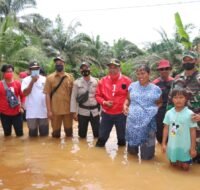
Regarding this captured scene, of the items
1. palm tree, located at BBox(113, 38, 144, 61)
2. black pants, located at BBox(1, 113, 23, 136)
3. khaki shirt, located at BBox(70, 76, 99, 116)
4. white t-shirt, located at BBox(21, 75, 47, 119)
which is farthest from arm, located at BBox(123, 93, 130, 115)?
palm tree, located at BBox(113, 38, 144, 61)

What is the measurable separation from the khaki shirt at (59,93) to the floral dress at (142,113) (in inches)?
80.9

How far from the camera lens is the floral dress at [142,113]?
20.1ft

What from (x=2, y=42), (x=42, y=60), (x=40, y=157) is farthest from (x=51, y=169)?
(x=42, y=60)

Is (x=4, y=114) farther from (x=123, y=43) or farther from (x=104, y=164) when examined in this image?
(x=123, y=43)

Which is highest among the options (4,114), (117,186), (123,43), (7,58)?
(123,43)

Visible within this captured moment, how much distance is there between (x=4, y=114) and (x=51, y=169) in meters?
2.94

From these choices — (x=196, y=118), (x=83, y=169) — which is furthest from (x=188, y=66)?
(x=83, y=169)

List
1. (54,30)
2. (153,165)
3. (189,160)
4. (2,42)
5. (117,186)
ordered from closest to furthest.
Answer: (117,186)
(189,160)
(153,165)
(2,42)
(54,30)

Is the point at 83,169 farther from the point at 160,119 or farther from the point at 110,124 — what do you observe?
the point at 160,119

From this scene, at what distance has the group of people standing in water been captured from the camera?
5520 mm

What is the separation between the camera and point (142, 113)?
616 cm

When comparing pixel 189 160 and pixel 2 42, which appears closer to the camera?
pixel 189 160

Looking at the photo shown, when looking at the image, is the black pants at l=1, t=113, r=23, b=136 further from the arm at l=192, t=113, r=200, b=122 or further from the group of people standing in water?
the arm at l=192, t=113, r=200, b=122

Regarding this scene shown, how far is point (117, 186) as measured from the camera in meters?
4.82
